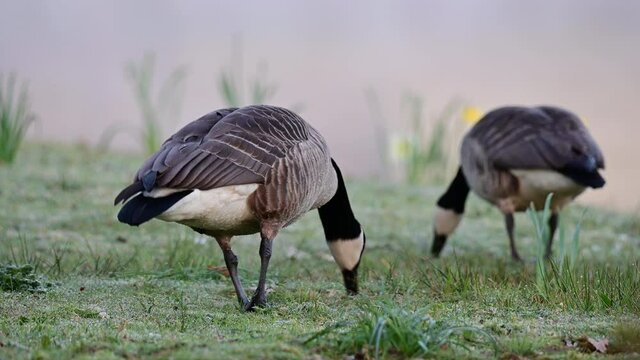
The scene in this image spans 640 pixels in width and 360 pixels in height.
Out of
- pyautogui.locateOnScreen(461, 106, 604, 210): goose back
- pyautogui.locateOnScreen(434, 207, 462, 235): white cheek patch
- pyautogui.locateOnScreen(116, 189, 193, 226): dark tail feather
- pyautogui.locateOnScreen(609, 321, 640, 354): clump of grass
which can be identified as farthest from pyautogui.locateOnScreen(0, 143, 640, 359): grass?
pyautogui.locateOnScreen(461, 106, 604, 210): goose back

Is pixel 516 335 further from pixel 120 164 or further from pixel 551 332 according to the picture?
pixel 120 164

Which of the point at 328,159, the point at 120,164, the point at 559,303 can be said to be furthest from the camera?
the point at 120,164

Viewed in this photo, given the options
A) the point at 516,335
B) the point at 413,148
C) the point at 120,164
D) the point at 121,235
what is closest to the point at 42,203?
the point at 121,235

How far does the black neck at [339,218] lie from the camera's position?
748cm

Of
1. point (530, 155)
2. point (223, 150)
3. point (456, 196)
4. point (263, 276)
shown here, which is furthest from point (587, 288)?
point (456, 196)

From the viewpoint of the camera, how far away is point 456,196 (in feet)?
35.0

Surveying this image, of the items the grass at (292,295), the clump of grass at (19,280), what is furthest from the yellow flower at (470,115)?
the clump of grass at (19,280)

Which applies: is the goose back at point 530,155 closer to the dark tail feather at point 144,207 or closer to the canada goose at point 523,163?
the canada goose at point 523,163

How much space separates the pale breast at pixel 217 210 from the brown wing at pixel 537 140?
3.77 m

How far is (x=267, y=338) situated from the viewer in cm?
499

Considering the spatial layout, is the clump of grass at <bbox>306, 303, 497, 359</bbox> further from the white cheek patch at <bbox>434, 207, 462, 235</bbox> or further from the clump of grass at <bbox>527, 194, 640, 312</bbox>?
the white cheek patch at <bbox>434, 207, 462, 235</bbox>

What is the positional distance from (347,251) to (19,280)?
229 cm

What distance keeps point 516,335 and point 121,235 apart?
5.38m

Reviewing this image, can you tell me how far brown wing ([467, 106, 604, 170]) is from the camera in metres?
9.23
